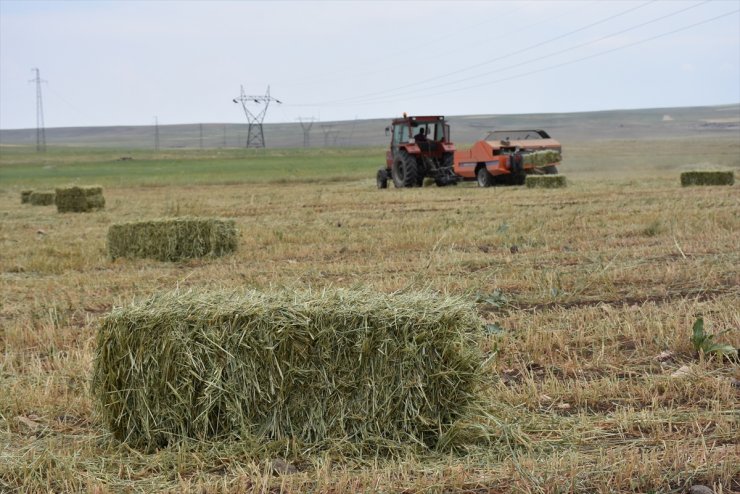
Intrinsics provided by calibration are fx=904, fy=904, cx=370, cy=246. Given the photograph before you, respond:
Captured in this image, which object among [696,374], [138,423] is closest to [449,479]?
[138,423]

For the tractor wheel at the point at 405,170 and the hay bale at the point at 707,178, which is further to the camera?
the tractor wheel at the point at 405,170

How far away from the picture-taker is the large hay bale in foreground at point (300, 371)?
179 inches

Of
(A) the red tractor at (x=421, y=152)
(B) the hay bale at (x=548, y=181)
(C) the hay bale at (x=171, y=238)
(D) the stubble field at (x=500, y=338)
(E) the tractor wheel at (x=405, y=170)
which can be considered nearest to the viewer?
(D) the stubble field at (x=500, y=338)

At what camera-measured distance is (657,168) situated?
3706 cm

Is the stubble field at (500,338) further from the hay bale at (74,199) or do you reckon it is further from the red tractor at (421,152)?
the red tractor at (421,152)

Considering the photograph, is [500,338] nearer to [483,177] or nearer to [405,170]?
Result: [483,177]

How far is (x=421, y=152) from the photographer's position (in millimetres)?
26922

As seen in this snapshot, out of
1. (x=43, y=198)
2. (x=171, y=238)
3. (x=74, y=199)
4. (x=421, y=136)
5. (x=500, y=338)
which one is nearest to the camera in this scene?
(x=500, y=338)

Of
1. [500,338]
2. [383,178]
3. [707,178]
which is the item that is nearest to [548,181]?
[707,178]

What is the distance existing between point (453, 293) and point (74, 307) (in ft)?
11.9

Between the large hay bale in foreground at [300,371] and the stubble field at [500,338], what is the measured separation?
183 millimetres

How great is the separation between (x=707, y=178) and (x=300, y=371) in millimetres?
19557

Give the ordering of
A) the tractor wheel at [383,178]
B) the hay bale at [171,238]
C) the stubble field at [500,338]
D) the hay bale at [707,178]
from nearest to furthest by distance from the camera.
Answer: the stubble field at [500,338], the hay bale at [171,238], the hay bale at [707,178], the tractor wheel at [383,178]

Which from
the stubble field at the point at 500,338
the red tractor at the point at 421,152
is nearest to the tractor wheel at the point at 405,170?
the red tractor at the point at 421,152
